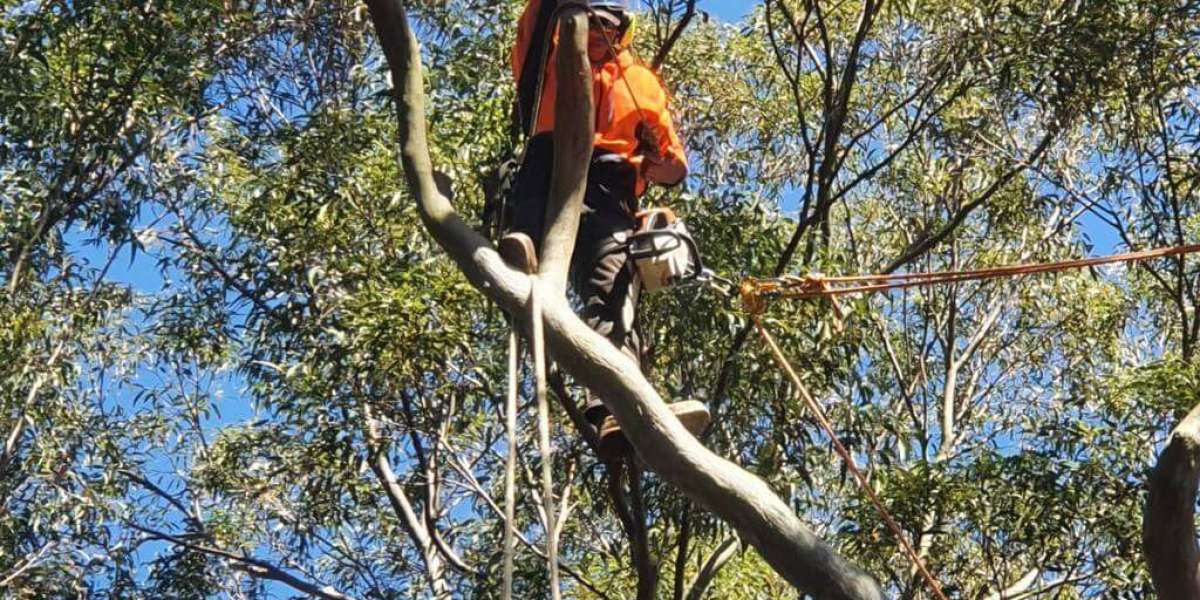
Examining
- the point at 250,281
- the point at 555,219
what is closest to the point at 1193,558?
the point at 555,219

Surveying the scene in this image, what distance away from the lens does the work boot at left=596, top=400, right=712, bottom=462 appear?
4.07m

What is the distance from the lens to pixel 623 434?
13.4ft

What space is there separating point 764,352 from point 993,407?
18.9ft

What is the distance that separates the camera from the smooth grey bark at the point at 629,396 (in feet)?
10.2

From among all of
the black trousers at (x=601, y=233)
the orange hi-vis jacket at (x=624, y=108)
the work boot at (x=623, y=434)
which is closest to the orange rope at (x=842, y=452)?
the work boot at (x=623, y=434)

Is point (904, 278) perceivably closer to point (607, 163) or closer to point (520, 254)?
point (607, 163)

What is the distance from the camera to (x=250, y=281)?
25.5 ft

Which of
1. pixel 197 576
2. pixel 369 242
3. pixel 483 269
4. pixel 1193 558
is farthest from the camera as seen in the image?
pixel 197 576

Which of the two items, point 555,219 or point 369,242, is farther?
point 369,242

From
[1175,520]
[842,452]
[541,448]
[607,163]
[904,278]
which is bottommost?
[1175,520]

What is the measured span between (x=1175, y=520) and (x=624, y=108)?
1724 mm

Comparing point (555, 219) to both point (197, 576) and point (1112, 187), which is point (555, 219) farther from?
point (1112, 187)

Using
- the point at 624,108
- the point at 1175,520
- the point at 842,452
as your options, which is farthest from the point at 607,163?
the point at 1175,520

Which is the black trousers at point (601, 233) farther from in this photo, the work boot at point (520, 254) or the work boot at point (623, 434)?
the work boot at point (520, 254)
